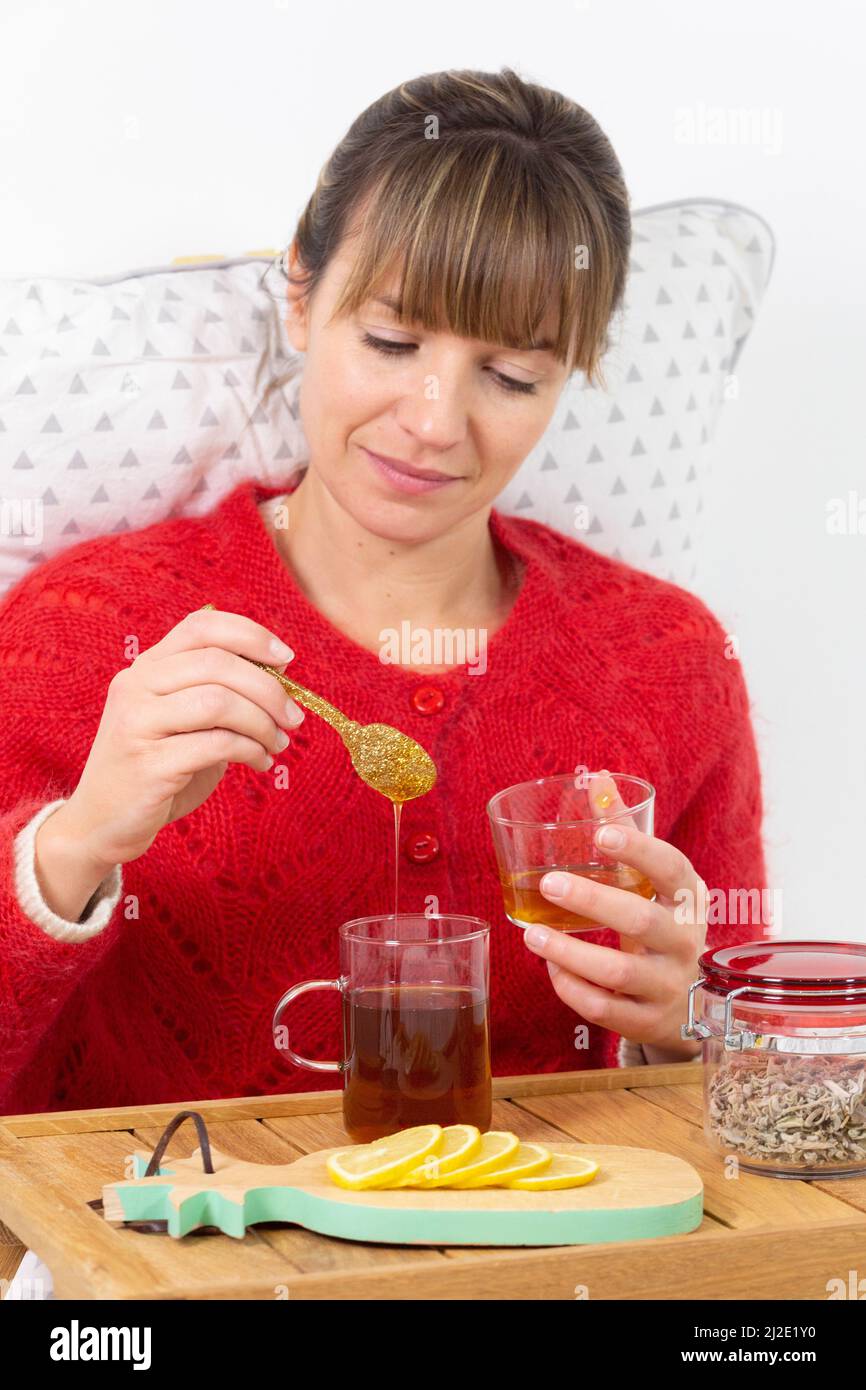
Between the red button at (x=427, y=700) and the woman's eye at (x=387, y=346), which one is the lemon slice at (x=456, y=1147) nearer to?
the red button at (x=427, y=700)

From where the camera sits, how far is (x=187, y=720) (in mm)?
1183

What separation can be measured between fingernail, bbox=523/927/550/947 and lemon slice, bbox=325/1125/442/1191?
21 cm

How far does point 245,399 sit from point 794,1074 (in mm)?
1009

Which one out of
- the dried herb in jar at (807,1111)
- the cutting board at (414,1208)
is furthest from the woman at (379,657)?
the cutting board at (414,1208)

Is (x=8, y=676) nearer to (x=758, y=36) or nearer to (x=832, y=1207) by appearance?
(x=832, y=1207)

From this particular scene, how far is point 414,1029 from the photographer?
3.66 ft

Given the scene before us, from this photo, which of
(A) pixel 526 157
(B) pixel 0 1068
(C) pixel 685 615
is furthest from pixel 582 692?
(B) pixel 0 1068

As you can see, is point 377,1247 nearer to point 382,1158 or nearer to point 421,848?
point 382,1158

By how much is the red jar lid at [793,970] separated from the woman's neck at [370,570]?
20.5 inches

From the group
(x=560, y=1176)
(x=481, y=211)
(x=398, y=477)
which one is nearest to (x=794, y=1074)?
(x=560, y=1176)

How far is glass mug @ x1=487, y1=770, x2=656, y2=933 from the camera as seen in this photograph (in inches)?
50.1

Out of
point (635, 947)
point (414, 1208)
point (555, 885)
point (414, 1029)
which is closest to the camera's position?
point (414, 1208)

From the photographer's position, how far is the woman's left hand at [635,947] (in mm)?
1246

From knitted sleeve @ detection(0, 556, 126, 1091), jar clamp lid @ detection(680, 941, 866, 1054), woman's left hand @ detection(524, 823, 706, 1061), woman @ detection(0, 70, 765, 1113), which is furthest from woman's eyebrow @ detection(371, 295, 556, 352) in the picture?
jar clamp lid @ detection(680, 941, 866, 1054)
